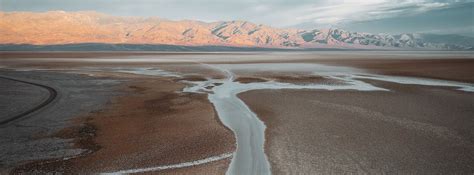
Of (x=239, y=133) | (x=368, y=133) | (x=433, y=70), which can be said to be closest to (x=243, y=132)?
(x=239, y=133)

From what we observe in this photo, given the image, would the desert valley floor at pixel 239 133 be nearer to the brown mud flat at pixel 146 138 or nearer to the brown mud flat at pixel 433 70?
the brown mud flat at pixel 146 138

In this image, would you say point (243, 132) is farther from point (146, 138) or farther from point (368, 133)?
point (368, 133)

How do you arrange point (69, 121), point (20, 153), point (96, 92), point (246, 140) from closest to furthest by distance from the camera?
point (20, 153), point (246, 140), point (69, 121), point (96, 92)

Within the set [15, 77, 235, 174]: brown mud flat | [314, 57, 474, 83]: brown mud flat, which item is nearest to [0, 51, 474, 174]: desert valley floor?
[15, 77, 235, 174]: brown mud flat

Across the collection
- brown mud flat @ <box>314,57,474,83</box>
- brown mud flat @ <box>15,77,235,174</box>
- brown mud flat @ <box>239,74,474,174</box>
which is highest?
brown mud flat @ <box>15,77,235,174</box>

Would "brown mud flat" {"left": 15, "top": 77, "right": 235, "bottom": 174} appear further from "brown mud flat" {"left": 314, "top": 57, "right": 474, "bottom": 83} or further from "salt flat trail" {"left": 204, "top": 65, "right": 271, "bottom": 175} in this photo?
"brown mud flat" {"left": 314, "top": 57, "right": 474, "bottom": 83}

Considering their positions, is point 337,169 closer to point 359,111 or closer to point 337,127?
point 337,127

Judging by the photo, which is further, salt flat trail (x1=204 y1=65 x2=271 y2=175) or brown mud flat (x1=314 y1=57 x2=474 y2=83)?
brown mud flat (x1=314 y1=57 x2=474 y2=83)

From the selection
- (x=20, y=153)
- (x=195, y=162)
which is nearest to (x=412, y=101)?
(x=195, y=162)
